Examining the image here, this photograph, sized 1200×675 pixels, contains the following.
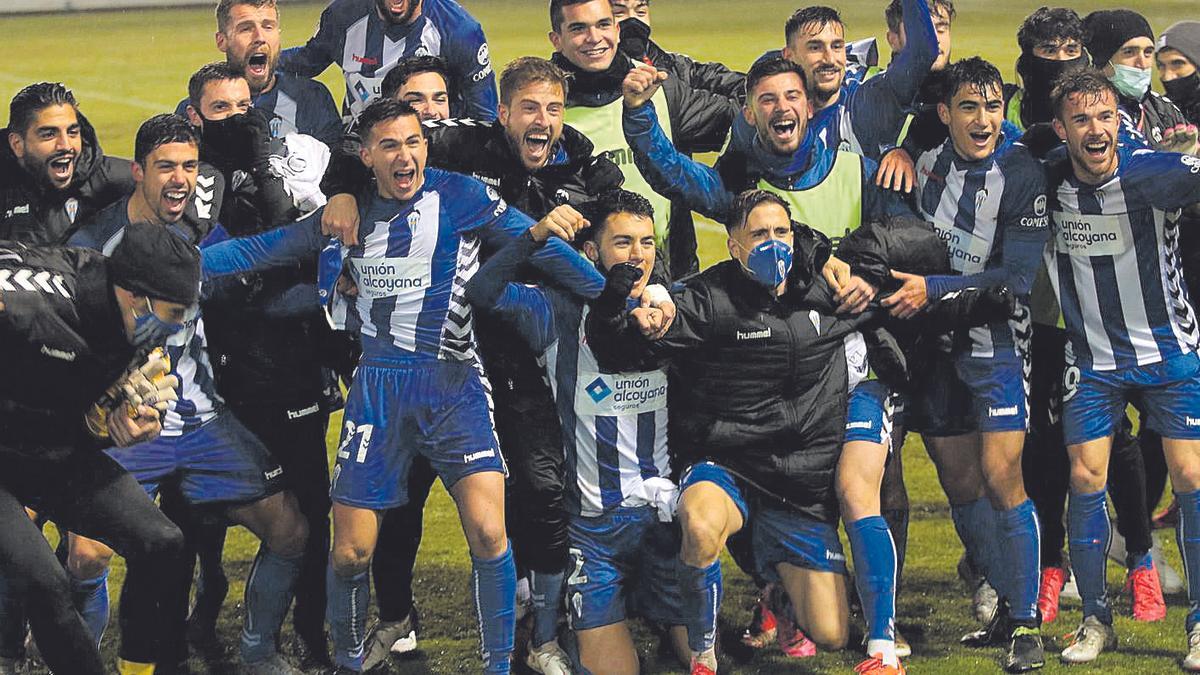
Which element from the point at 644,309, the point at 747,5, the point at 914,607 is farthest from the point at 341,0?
the point at 747,5

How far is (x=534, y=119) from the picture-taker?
634 cm

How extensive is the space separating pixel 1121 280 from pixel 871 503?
1.33m

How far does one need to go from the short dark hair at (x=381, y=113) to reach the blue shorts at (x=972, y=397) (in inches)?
88.7

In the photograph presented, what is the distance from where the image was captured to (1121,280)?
6508 millimetres

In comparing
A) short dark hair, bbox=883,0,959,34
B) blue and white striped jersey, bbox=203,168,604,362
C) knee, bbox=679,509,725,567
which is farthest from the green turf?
short dark hair, bbox=883,0,959,34

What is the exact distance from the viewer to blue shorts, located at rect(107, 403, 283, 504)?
6.25m

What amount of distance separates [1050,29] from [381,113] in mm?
2842

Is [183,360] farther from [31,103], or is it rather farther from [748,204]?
[748,204]

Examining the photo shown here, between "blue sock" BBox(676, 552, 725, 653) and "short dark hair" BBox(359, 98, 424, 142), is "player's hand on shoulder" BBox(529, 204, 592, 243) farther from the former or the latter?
"blue sock" BBox(676, 552, 725, 653)

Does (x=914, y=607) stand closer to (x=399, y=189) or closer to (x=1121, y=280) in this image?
(x=1121, y=280)

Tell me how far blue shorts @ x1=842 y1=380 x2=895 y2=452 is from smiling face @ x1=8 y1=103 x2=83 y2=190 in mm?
3065

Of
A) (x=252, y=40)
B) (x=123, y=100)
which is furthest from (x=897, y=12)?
(x=123, y=100)

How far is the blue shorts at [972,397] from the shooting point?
6.54 m

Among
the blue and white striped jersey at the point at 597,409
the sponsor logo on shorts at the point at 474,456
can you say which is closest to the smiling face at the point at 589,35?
the blue and white striped jersey at the point at 597,409
